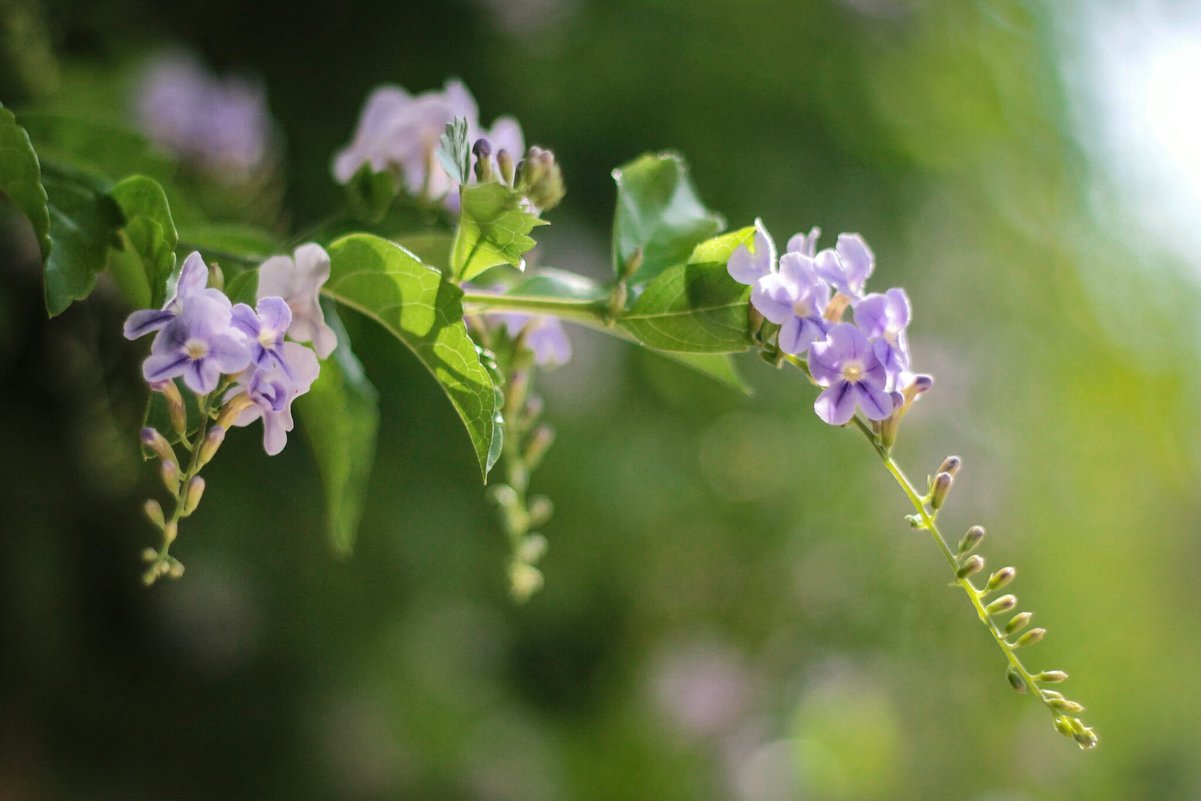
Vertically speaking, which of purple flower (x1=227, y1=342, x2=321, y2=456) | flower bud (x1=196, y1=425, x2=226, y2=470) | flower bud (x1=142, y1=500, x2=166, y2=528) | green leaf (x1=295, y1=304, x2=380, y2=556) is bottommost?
green leaf (x1=295, y1=304, x2=380, y2=556)

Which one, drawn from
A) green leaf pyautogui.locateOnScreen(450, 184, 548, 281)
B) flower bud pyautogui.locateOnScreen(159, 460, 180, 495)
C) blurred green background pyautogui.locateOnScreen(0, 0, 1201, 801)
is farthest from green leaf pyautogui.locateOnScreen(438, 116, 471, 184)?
blurred green background pyautogui.locateOnScreen(0, 0, 1201, 801)

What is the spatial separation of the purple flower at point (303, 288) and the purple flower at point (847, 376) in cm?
28

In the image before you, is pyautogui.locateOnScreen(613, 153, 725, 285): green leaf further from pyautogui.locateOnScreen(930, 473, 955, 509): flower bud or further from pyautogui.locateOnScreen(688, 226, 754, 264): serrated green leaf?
pyautogui.locateOnScreen(930, 473, 955, 509): flower bud

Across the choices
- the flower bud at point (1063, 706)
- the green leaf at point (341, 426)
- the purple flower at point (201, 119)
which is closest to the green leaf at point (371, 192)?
the green leaf at point (341, 426)

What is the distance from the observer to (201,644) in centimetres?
193

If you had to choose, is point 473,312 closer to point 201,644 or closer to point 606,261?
point 606,261

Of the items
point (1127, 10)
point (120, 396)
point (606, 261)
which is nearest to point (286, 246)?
point (120, 396)

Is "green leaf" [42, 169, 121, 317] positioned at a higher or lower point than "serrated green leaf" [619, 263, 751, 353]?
lower

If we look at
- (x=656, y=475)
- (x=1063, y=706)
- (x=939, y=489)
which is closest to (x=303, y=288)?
(x=939, y=489)

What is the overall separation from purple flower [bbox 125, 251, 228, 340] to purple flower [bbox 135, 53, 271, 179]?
0.91 m

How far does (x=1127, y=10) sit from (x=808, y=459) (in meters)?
1.00

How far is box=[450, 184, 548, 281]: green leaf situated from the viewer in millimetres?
619

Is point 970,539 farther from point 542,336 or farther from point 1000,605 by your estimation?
point 542,336

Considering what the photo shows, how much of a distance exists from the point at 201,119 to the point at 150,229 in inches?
36.6
